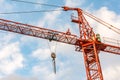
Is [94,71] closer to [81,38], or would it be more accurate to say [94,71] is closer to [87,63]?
[87,63]

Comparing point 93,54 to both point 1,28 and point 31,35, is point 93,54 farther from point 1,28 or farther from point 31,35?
point 1,28

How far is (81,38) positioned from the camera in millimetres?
74500

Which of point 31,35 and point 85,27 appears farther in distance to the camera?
point 85,27

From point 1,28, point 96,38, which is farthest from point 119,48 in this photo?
point 1,28

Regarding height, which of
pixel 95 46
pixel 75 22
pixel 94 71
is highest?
pixel 75 22

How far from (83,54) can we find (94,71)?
151 inches

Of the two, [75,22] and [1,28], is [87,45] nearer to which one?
[75,22]

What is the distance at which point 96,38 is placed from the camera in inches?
2958

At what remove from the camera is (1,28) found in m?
69.0

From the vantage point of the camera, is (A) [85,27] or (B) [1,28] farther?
(A) [85,27]

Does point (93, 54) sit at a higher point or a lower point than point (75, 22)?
lower

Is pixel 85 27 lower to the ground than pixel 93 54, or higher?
higher

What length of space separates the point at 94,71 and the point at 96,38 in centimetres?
671

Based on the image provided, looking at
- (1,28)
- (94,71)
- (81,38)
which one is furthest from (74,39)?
(1,28)
